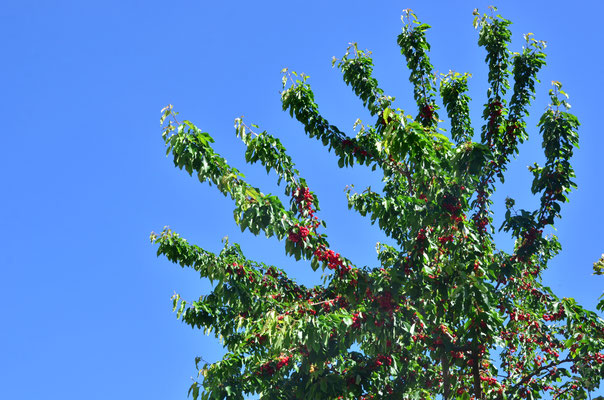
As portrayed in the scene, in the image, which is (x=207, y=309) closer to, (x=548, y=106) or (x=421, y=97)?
(x=421, y=97)

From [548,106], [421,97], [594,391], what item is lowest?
[594,391]

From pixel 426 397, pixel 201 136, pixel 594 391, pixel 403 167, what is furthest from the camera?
pixel 426 397

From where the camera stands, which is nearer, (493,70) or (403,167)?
(403,167)

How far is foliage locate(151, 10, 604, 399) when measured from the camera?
820 cm

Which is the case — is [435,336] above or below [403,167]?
below

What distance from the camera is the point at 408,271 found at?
8.84 metres

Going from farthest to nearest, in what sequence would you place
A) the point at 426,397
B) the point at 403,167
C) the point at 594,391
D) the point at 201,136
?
the point at 426,397
the point at 403,167
the point at 594,391
the point at 201,136

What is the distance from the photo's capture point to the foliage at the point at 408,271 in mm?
8203

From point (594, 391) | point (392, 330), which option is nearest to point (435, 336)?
point (392, 330)

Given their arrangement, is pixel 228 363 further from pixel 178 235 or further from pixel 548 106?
pixel 548 106

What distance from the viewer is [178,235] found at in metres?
10.7

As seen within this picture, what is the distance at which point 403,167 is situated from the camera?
9922 millimetres

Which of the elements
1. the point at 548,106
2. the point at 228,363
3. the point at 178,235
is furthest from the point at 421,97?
the point at 228,363

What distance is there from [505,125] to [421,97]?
1694mm
